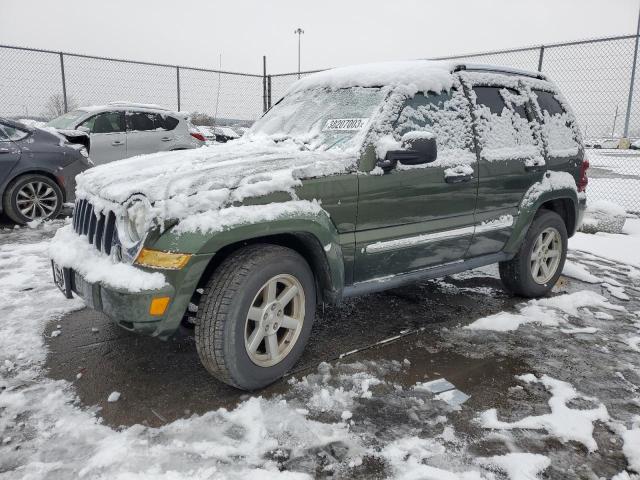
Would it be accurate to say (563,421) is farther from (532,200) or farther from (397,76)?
(397,76)

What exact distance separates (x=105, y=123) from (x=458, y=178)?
7.24m

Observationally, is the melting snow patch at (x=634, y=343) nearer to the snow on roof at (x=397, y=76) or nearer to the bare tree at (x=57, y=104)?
the snow on roof at (x=397, y=76)

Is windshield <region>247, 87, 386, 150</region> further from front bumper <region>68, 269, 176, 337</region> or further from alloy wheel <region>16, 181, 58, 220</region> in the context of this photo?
alloy wheel <region>16, 181, 58, 220</region>

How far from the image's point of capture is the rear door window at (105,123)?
8555 millimetres

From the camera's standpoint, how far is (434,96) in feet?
11.4

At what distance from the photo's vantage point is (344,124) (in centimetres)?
329

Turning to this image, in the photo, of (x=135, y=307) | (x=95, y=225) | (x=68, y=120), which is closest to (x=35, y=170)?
(x=68, y=120)

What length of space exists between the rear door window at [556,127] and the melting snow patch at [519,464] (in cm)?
276

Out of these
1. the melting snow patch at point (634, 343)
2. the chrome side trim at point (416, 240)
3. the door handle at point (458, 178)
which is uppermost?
the door handle at point (458, 178)

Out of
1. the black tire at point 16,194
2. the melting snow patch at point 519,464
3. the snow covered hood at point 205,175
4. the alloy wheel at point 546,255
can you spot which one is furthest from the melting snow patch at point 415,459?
the black tire at point 16,194

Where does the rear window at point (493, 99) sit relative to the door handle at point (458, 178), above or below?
above

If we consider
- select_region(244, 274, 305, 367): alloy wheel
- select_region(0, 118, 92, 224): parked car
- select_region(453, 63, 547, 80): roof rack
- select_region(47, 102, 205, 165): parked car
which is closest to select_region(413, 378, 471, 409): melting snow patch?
select_region(244, 274, 305, 367): alloy wheel

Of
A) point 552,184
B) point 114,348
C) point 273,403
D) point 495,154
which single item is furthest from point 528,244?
point 114,348

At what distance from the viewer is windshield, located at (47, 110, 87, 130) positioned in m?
8.34
